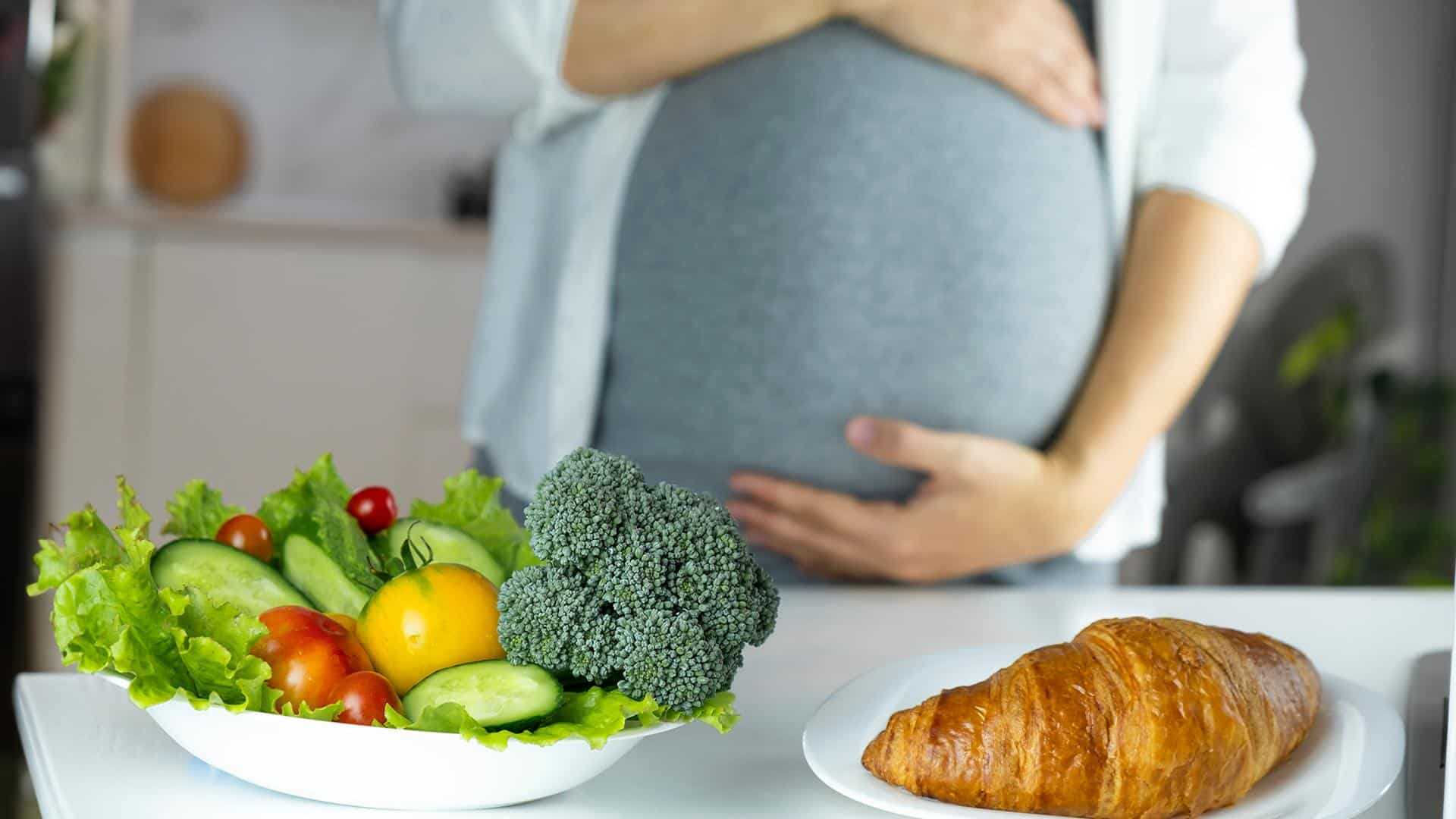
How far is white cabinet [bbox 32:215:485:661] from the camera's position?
2.23 metres

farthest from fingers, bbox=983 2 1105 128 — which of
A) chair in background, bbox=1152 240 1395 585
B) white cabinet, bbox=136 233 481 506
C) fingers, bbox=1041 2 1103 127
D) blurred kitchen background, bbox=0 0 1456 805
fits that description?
white cabinet, bbox=136 233 481 506

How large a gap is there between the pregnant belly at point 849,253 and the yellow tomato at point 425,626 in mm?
629

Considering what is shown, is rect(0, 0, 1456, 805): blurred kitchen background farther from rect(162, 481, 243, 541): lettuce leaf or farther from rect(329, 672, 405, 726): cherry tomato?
rect(329, 672, 405, 726): cherry tomato

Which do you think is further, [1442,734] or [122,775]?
[1442,734]

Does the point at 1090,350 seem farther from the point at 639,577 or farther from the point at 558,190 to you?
the point at 639,577

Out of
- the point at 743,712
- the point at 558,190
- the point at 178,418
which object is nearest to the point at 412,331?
the point at 178,418

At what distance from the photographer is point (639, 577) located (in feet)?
1.76

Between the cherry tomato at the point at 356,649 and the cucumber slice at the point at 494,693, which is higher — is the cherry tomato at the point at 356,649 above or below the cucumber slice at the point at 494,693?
below

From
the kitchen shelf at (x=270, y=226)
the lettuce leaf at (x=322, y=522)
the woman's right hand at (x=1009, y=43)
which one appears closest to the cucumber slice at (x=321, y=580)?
the lettuce leaf at (x=322, y=522)

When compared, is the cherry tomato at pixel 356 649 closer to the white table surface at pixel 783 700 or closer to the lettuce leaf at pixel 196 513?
the white table surface at pixel 783 700

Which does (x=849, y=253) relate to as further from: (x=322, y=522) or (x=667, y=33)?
(x=322, y=522)

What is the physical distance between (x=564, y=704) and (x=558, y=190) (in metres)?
0.79

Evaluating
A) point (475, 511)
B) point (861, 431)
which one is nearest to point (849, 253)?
point (861, 431)

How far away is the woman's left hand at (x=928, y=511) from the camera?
1186 millimetres
